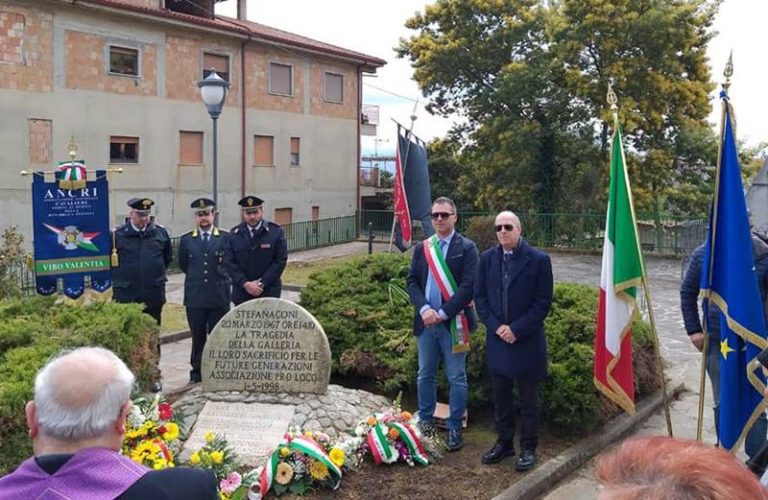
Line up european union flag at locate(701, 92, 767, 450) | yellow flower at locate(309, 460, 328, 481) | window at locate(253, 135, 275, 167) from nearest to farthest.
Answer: european union flag at locate(701, 92, 767, 450) < yellow flower at locate(309, 460, 328, 481) < window at locate(253, 135, 275, 167)

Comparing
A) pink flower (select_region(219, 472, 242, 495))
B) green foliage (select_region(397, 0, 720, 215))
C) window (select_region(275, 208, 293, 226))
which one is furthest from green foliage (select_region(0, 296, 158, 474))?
window (select_region(275, 208, 293, 226))

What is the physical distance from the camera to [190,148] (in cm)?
2684

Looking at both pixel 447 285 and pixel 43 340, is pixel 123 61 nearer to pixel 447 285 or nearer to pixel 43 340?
pixel 43 340

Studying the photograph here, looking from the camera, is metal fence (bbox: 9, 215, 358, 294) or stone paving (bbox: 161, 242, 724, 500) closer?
stone paving (bbox: 161, 242, 724, 500)

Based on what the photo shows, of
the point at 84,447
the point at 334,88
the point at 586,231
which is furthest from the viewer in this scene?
the point at 334,88

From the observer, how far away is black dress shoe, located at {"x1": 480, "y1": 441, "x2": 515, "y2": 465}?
18.8ft

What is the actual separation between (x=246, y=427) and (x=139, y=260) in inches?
121

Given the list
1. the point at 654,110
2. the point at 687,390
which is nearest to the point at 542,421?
the point at 687,390

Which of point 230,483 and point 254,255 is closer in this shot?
point 230,483

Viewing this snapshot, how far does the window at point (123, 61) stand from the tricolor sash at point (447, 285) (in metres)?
20.8

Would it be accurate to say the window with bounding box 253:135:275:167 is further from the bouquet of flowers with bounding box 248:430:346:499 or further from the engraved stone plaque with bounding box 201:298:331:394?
the bouquet of flowers with bounding box 248:430:346:499

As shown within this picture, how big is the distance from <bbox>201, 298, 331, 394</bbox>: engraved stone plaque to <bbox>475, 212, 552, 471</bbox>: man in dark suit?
61.4 inches

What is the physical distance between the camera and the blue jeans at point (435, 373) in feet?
20.0

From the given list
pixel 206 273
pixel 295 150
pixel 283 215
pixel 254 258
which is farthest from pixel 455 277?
pixel 295 150
